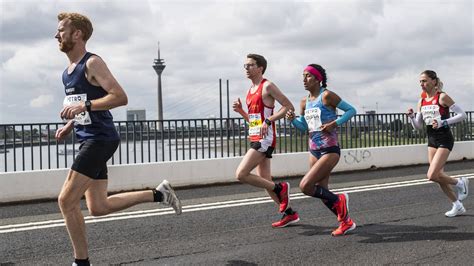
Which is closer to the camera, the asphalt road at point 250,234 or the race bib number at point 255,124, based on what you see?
the asphalt road at point 250,234

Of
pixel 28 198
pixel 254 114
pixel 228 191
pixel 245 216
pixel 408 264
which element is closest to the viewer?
pixel 408 264

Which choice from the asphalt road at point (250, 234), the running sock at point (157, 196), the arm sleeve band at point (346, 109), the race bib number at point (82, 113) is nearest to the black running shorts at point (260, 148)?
the asphalt road at point (250, 234)

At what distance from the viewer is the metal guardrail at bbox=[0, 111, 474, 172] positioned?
9.30 metres

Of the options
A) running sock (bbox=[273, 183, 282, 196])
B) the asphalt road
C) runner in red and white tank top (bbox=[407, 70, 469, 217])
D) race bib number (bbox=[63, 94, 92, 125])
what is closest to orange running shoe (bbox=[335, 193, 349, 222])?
the asphalt road

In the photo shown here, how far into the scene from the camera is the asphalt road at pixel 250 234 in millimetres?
4602

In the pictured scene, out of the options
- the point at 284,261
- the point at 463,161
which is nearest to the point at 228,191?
the point at 284,261

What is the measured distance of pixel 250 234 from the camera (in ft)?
18.4

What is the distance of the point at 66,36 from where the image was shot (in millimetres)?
3965

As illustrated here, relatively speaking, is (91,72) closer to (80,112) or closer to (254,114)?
(80,112)

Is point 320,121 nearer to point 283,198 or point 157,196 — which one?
point 283,198

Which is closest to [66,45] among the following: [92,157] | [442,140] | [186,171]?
[92,157]

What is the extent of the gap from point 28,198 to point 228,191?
349cm

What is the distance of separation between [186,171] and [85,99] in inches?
271

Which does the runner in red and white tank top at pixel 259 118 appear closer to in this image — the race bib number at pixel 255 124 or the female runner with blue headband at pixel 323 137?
the race bib number at pixel 255 124
